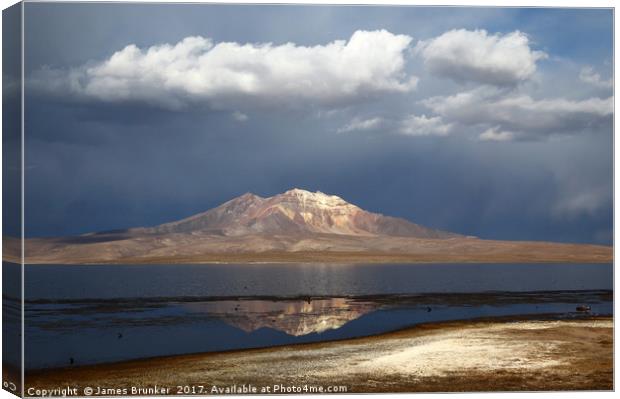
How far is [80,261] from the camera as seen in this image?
8369cm

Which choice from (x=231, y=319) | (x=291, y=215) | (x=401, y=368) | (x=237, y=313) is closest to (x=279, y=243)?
(x=291, y=215)

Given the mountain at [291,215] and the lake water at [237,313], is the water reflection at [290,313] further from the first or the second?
the mountain at [291,215]

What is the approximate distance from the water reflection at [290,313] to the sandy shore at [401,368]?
6.94 m

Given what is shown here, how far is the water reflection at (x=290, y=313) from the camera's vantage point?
28.2m

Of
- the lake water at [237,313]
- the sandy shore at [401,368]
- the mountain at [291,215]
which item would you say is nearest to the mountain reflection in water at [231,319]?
the lake water at [237,313]

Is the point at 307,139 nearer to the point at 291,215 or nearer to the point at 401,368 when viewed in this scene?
the point at 401,368

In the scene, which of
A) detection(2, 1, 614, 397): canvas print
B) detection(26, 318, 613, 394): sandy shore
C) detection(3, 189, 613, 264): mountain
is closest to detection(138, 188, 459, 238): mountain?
detection(3, 189, 613, 264): mountain

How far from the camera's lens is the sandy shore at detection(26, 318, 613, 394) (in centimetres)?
1698

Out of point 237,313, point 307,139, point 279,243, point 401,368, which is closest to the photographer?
point 401,368

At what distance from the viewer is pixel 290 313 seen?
107 feet

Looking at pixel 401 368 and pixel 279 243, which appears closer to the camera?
pixel 401 368

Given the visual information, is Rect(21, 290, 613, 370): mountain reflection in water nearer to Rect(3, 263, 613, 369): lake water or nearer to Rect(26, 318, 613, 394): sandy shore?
Rect(3, 263, 613, 369): lake water

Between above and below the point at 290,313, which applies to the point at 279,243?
above

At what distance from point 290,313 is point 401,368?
15142 millimetres
